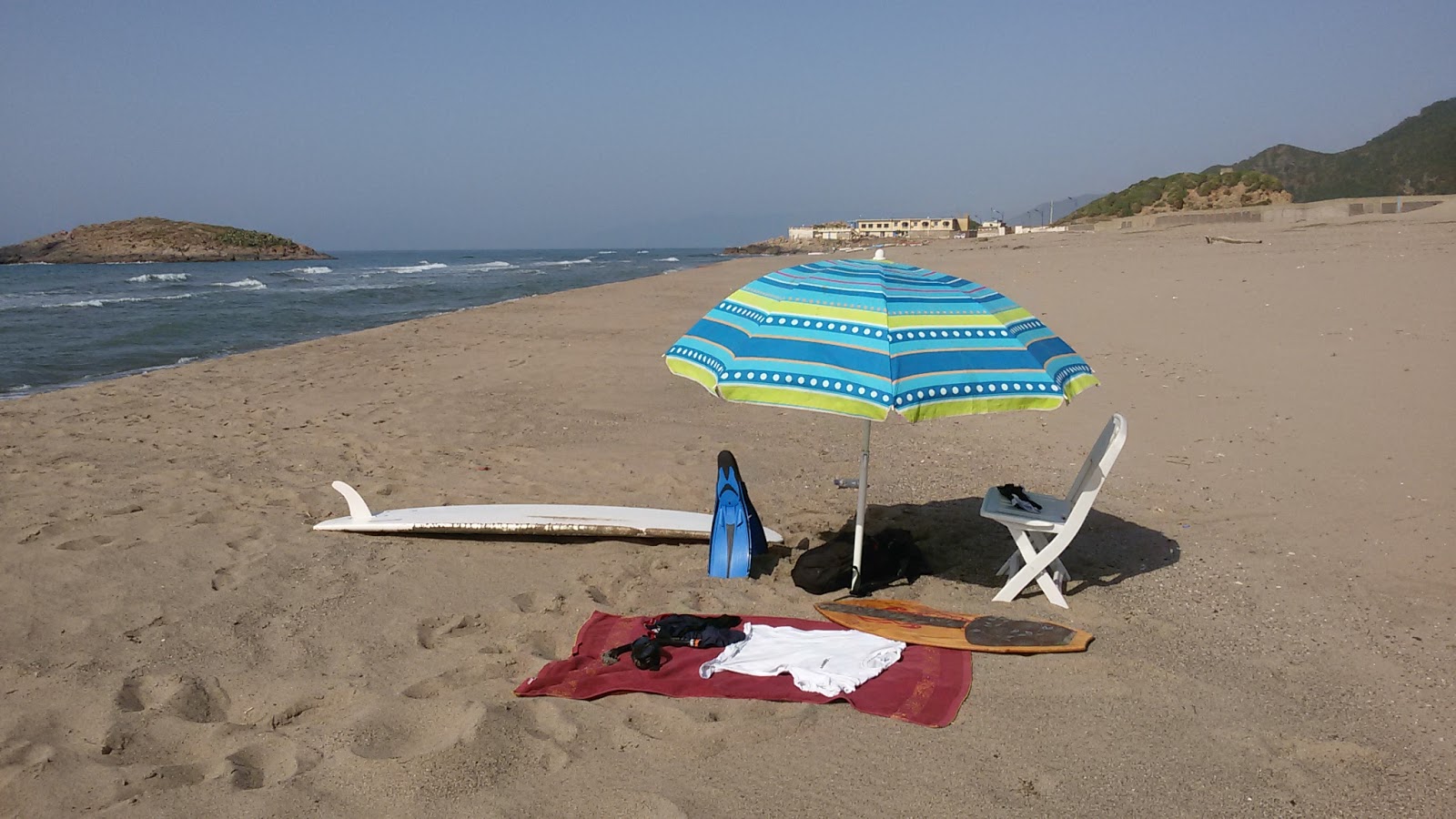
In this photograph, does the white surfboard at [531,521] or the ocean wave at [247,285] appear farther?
the ocean wave at [247,285]

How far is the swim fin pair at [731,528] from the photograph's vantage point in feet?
16.1

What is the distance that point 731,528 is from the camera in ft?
16.2

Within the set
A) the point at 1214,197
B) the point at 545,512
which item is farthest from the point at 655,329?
the point at 1214,197

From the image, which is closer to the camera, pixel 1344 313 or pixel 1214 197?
pixel 1344 313

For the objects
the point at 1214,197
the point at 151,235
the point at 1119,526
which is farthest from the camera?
the point at 151,235

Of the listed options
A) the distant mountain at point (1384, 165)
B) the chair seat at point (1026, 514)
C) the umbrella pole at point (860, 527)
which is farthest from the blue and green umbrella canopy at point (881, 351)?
the distant mountain at point (1384, 165)

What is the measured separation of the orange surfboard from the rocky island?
9437 centimetres

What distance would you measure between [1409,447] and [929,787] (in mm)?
5373

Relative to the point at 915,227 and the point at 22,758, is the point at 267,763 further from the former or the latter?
the point at 915,227

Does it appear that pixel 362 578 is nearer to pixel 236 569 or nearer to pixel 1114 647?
pixel 236 569

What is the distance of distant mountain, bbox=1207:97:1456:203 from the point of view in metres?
47.0

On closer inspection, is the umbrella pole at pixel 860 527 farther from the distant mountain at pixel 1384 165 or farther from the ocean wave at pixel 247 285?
the distant mountain at pixel 1384 165

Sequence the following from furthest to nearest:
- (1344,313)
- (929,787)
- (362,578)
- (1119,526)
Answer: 1. (1344,313)
2. (1119,526)
3. (362,578)
4. (929,787)

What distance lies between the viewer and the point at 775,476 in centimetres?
682
